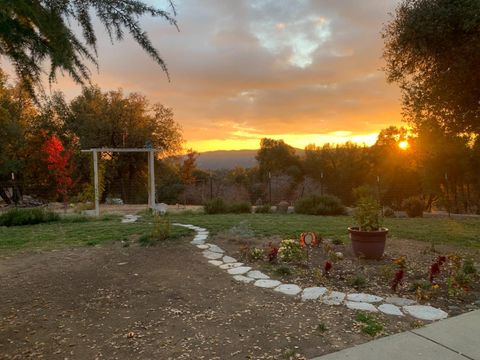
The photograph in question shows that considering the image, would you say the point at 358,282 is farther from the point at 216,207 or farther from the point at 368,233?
the point at 216,207

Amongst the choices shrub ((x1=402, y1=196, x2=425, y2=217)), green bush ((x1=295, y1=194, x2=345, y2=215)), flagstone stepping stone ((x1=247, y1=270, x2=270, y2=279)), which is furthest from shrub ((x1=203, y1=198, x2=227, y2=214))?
flagstone stepping stone ((x1=247, y1=270, x2=270, y2=279))

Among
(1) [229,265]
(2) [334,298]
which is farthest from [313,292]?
(1) [229,265]

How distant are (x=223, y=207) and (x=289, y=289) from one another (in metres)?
8.49

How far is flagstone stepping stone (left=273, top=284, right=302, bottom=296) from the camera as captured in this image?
12.9ft

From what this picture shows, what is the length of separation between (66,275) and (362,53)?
768cm

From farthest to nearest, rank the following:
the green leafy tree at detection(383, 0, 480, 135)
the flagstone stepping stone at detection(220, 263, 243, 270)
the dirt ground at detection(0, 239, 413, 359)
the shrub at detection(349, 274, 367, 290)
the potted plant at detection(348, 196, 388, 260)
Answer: the green leafy tree at detection(383, 0, 480, 135) < the potted plant at detection(348, 196, 388, 260) < the flagstone stepping stone at detection(220, 263, 243, 270) < the shrub at detection(349, 274, 367, 290) < the dirt ground at detection(0, 239, 413, 359)

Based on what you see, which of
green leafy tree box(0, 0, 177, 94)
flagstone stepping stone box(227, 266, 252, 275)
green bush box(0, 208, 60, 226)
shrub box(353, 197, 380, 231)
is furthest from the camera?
green bush box(0, 208, 60, 226)

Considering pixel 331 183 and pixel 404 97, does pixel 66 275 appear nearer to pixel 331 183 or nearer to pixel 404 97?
pixel 404 97

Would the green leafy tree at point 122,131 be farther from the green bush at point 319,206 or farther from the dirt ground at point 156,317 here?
the dirt ground at point 156,317

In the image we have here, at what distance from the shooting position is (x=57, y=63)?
2.77 m

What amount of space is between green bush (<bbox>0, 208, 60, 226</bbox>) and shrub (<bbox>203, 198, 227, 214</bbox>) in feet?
14.0

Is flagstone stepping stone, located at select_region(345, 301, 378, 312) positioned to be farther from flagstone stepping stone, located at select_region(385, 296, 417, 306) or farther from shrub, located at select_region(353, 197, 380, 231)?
shrub, located at select_region(353, 197, 380, 231)

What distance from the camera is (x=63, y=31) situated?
2.75 m

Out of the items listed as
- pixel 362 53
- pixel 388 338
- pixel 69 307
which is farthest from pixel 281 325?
pixel 362 53
